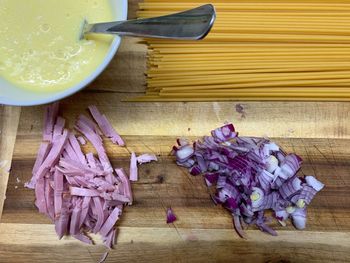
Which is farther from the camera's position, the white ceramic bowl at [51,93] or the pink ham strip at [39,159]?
the pink ham strip at [39,159]

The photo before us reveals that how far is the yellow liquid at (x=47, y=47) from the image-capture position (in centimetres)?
120

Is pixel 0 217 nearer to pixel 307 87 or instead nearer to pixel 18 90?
pixel 18 90

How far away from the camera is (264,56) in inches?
50.1

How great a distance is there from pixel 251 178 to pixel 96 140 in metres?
0.45

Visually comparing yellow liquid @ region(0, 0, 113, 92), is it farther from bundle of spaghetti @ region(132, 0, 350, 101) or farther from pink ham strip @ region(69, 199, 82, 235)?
pink ham strip @ region(69, 199, 82, 235)

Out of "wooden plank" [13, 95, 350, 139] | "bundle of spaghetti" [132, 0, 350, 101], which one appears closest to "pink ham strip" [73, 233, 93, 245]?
"wooden plank" [13, 95, 350, 139]

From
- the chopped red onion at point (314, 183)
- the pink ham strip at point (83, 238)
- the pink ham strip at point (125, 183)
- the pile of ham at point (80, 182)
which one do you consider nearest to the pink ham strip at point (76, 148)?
the pile of ham at point (80, 182)

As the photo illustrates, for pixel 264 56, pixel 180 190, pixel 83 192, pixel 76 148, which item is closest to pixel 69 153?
pixel 76 148

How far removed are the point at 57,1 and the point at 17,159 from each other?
1.52 ft

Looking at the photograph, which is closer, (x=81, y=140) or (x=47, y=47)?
(x=47, y=47)

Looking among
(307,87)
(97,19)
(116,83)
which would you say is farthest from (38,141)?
(307,87)

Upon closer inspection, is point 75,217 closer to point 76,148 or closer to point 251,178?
→ point 76,148

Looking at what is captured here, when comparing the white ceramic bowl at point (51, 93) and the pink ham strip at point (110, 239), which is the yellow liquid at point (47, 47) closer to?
the white ceramic bowl at point (51, 93)

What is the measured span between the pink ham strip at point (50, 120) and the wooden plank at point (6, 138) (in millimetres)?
97
